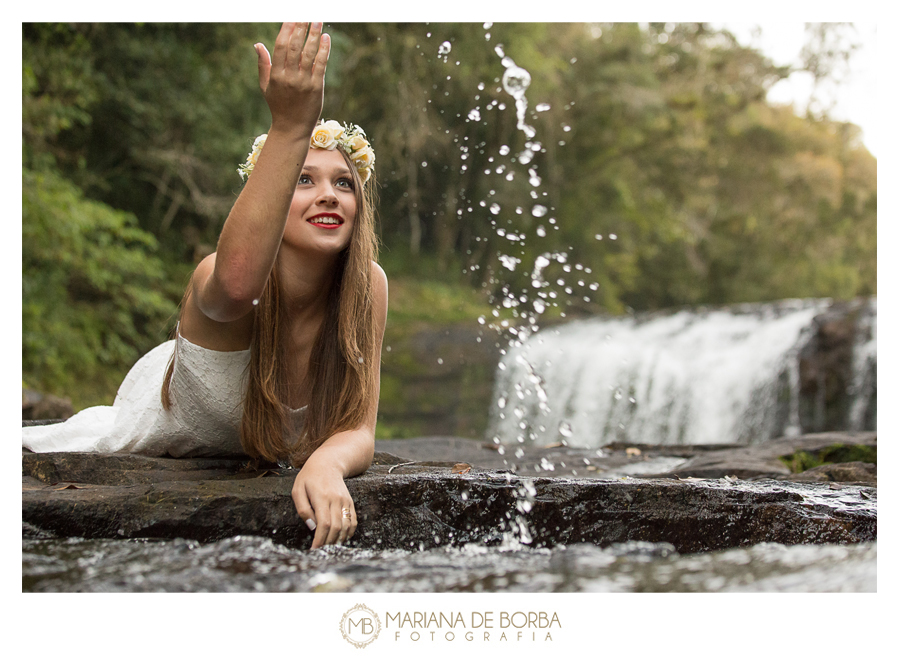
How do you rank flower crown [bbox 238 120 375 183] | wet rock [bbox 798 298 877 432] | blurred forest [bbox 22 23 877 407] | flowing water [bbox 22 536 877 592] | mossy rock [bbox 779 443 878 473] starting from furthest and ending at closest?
blurred forest [bbox 22 23 877 407], wet rock [bbox 798 298 877 432], mossy rock [bbox 779 443 878 473], flower crown [bbox 238 120 375 183], flowing water [bbox 22 536 877 592]

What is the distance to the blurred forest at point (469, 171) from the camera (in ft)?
27.7

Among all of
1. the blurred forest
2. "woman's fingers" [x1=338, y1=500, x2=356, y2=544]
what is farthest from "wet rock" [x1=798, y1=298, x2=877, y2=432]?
"woman's fingers" [x1=338, y1=500, x2=356, y2=544]

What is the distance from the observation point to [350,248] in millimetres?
2332

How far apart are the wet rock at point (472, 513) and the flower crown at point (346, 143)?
104 centimetres

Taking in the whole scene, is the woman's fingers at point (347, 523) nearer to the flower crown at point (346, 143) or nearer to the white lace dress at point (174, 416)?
the white lace dress at point (174, 416)

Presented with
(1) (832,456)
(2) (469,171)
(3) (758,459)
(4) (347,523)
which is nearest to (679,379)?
(1) (832,456)

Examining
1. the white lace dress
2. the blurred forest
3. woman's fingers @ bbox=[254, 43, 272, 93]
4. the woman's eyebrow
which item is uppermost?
the blurred forest

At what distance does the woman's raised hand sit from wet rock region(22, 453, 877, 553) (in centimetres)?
92

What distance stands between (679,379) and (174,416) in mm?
6853

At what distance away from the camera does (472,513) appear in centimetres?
195

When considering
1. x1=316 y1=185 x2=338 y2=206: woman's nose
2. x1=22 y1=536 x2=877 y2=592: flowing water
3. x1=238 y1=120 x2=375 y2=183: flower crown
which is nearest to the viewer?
x1=22 y1=536 x2=877 y2=592: flowing water

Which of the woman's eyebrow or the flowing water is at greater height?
the woman's eyebrow

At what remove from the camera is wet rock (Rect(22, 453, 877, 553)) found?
72.0 inches

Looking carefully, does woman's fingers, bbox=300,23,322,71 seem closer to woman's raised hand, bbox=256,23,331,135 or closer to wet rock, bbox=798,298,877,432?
woman's raised hand, bbox=256,23,331,135
